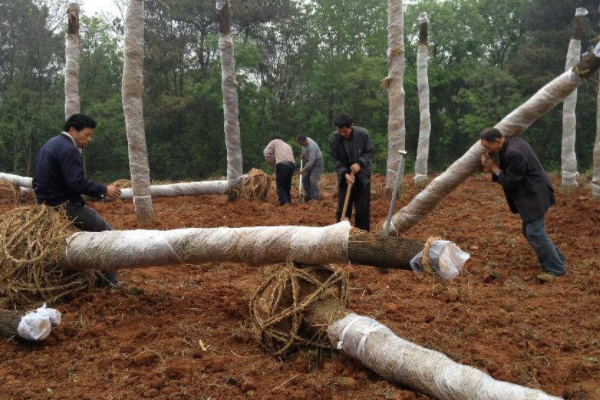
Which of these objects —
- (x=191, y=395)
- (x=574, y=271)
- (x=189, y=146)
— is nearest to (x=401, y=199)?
(x=574, y=271)

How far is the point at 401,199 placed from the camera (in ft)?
36.8

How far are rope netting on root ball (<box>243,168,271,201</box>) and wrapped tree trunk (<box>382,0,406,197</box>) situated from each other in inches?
100

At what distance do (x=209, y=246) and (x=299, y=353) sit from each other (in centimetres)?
111

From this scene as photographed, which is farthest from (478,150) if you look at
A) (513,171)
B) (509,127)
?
(513,171)

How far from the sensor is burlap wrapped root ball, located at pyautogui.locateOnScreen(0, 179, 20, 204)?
1151cm

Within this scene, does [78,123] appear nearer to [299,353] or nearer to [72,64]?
[299,353]

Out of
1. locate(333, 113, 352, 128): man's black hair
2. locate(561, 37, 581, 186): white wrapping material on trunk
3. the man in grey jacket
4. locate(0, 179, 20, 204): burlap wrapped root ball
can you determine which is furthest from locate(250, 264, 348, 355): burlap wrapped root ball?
locate(0, 179, 20, 204): burlap wrapped root ball

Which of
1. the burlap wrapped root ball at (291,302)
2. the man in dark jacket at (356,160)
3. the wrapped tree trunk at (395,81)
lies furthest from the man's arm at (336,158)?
the wrapped tree trunk at (395,81)

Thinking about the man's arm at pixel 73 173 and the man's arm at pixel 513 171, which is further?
the man's arm at pixel 513 171

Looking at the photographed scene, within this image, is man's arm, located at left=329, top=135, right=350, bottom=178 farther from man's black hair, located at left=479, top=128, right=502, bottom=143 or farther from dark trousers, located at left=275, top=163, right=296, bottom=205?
dark trousers, located at left=275, top=163, right=296, bottom=205

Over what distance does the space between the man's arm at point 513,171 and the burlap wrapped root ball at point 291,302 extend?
94.0 inches

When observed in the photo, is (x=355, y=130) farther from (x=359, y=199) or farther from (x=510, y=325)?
(x=510, y=325)

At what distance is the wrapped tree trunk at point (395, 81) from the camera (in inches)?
391

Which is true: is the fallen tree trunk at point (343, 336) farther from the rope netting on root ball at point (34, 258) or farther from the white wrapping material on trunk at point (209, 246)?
the rope netting on root ball at point (34, 258)
